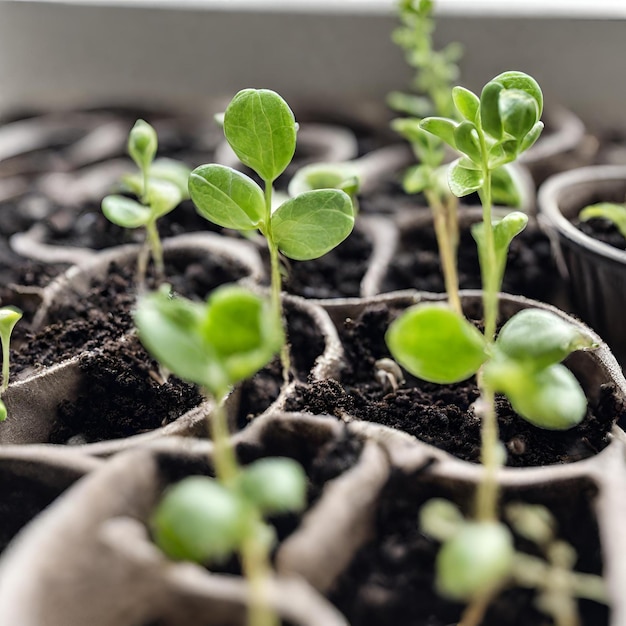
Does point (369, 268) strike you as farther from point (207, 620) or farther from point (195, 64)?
point (195, 64)

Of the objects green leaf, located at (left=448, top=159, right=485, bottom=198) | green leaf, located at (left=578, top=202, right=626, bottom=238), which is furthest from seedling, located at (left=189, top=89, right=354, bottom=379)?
green leaf, located at (left=578, top=202, right=626, bottom=238)

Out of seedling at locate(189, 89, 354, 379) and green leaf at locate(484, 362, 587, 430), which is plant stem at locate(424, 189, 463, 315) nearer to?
seedling at locate(189, 89, 354, 379)

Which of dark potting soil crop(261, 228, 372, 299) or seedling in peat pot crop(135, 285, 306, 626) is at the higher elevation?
seedling in peat pot crop(135, 285, 306, 626)

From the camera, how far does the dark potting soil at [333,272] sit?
1.04m

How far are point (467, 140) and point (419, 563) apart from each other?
345 mm

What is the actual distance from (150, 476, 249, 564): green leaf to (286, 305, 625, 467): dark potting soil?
29 cm

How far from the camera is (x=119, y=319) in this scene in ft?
2.94

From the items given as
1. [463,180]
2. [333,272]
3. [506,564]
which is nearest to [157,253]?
[333,272]

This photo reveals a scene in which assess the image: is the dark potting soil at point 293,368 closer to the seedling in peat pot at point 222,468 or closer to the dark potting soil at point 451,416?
the dark potting soil at point 451,416

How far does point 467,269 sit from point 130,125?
1.06 m

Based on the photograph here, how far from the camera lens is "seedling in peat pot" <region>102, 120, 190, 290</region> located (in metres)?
0.93

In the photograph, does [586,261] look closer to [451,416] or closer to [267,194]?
[451,416]

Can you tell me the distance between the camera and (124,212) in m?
0.93

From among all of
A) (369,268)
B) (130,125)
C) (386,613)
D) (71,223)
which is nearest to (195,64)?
(130,125)
